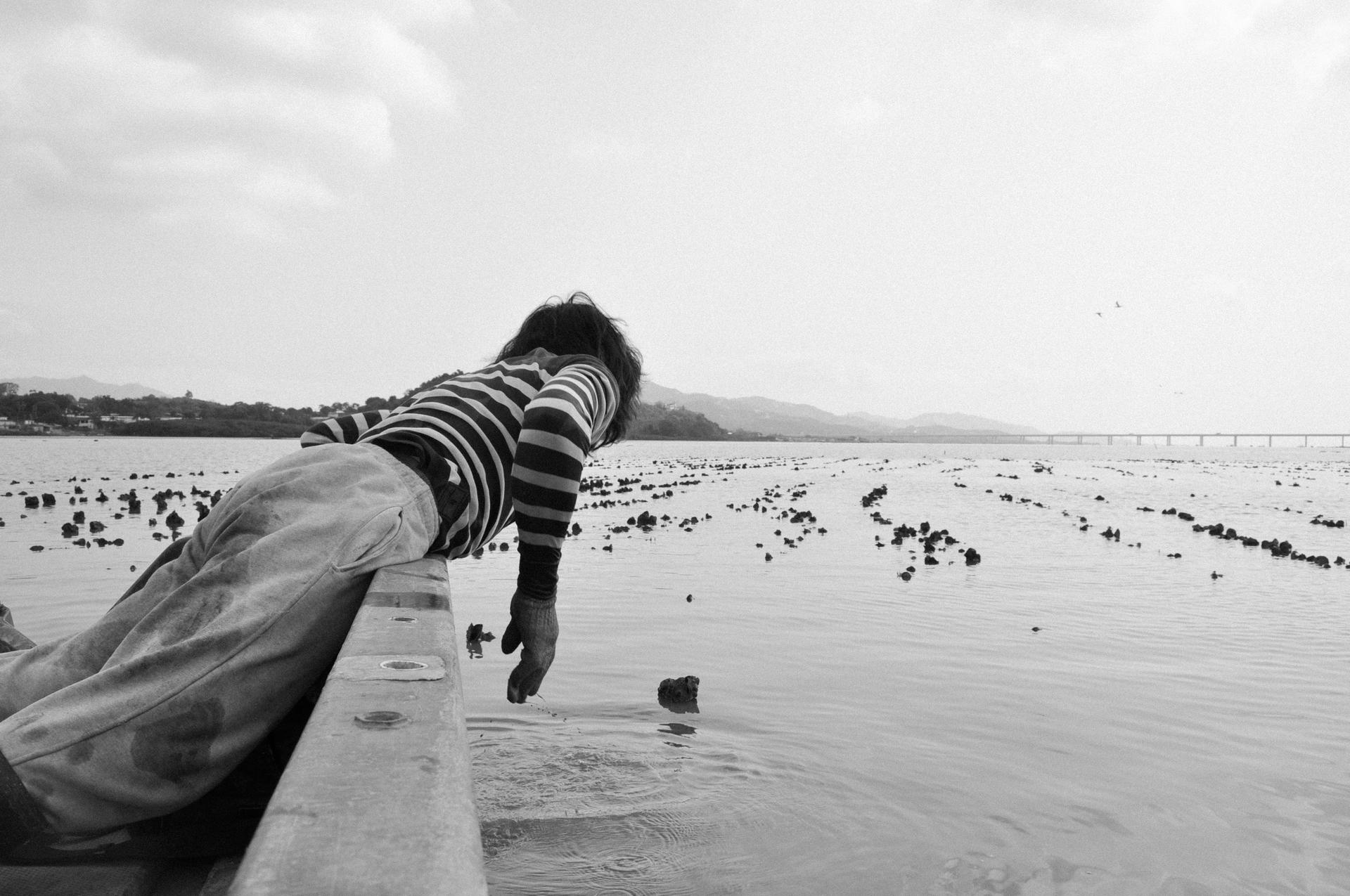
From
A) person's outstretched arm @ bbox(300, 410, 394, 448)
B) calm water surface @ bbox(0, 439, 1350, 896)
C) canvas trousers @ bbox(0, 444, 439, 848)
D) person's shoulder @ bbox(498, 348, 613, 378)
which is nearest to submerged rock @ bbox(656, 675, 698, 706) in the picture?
calm water surface @ bbox(0, 439, 1350, 896)

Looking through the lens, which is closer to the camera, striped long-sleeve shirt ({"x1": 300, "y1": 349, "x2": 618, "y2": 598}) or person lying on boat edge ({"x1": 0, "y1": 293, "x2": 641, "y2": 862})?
person lying on boat edge ({"x1": 0, "y1": 293, "x2": 641, "y2": 862})

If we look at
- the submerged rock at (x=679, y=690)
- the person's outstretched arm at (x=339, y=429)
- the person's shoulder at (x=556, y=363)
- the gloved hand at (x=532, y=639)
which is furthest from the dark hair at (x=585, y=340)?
the submerged rock at (x=679, y=690)

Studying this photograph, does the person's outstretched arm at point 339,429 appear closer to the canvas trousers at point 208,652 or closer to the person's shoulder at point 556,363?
the person's shoulder at point 556,363

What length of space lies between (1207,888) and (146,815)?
391 cm

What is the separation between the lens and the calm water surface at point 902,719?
412cm

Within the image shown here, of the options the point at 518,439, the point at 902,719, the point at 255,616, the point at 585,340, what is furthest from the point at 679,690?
the point at 255,616

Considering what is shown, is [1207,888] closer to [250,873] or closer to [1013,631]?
[250,873]

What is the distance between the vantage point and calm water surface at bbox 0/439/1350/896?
4.12 m

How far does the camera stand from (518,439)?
10.7ft

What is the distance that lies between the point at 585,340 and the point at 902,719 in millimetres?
3407

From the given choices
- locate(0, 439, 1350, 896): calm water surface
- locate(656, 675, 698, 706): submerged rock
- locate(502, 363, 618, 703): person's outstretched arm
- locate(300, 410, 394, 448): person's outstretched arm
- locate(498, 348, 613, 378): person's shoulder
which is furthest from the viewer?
locate(656, 675, 698, 706): submerged rock

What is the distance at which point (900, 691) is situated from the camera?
6.75 metres

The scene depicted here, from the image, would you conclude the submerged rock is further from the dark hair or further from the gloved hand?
the gloved hand

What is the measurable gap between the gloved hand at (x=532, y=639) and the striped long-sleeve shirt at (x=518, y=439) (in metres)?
0.05
